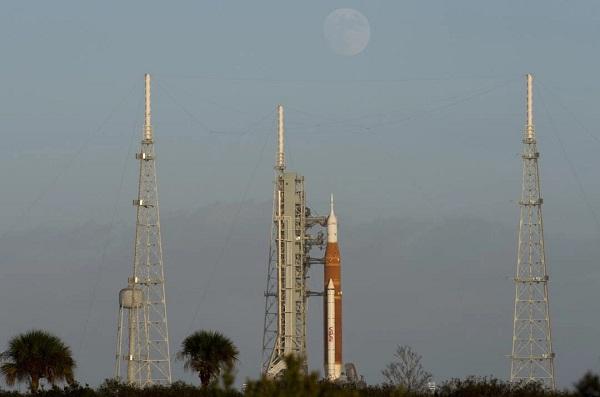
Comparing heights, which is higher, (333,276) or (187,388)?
(333,276)

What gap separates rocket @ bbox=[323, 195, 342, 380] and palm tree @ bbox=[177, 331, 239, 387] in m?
46.2

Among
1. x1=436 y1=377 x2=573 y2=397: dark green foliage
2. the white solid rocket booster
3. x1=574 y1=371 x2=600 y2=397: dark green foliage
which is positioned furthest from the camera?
the white solid rocket booster

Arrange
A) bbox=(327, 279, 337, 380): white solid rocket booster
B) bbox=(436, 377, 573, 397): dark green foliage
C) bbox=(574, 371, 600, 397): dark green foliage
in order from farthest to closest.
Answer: bbox=(327, 279, 337, 380): white solid rocket booster, bbox=(436, 377, 573, 397): dark green foliage, bbox=(574, 371, 600, 397): dark green foliage

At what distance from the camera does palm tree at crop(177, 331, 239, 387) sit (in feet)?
286

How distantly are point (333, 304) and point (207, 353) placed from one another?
4757 cm

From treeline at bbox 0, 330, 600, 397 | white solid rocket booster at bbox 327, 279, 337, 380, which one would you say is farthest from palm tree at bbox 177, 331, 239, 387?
white solid rocket booster at bbox 327, 279, 337, 380

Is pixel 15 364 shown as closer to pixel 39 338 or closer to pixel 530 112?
pixel 39 338

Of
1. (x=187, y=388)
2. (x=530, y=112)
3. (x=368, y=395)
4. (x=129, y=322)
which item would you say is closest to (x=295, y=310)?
(x=129, y=322)

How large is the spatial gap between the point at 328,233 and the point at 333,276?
393 cm

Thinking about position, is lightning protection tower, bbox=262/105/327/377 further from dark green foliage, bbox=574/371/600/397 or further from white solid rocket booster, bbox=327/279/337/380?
dark green foliage, bbox=574/371/600/397

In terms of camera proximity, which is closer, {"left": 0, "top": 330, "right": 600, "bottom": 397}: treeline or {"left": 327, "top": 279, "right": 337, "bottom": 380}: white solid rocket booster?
{"left": 0, "top": 330, "right": 600, "bottom": 397}: treeline

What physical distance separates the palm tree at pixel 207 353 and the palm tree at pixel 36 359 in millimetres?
7047

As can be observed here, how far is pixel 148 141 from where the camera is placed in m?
107

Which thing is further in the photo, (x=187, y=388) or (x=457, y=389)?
(x=187, y=388)
